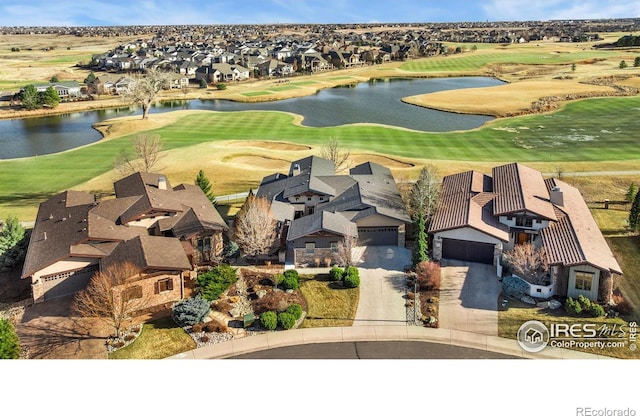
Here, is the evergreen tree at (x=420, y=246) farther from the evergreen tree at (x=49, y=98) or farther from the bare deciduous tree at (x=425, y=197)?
the evergreen tree at (x=49, y=98)

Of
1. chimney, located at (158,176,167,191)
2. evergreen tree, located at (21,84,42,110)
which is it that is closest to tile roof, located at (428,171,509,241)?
chimney, located at (158,176,167,191)

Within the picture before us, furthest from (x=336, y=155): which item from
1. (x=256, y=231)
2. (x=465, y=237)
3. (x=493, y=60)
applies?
(x=493, y=60)

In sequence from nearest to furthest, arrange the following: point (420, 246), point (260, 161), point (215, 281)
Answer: point (215, 281)
point (420, 246)
point (260, 161)

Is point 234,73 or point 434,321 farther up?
point 234,73

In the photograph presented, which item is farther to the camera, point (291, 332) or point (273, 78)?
point (273, 78)

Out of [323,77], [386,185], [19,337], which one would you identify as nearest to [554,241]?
[386,185]

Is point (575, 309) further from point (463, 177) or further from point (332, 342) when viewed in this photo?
A: point (463, 177)

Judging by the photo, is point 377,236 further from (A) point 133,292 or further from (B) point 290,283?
(A) point 133,292
